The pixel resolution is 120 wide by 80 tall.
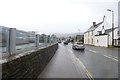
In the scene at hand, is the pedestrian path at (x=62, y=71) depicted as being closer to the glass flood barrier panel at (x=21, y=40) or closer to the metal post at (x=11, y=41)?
the glass flood barrier panel at (x=21, y=40)

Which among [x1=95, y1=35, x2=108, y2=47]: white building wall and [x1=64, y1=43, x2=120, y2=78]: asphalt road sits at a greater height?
[x1=95, y1=35, x2=108, y2=47]: white building wall

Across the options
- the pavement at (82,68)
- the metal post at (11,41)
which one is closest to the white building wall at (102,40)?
the pavement at (82,68)

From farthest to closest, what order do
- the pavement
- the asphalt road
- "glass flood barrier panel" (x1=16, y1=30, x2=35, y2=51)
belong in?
the asphalt road
the pavement
"glass flood barrier panel" (x1=16, y1=30, x2=35, y2=51)

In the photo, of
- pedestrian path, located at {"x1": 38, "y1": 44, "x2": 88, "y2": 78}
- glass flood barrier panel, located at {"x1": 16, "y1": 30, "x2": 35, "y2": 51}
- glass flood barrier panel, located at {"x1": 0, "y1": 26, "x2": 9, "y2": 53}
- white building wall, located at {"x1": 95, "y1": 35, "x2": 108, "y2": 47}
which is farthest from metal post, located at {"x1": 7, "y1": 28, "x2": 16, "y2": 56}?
white building wall, located at {"x1": 95, "y1": 35, "x2": 108, "y2": 47}

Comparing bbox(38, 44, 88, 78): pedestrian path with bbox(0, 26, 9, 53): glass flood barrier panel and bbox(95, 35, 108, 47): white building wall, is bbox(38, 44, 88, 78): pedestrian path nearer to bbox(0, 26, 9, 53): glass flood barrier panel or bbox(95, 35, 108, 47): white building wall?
bbox(0, 26, 9, 53): glass flood barrier panel

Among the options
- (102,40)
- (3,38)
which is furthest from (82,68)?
(102,40)

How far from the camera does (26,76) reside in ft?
26.7

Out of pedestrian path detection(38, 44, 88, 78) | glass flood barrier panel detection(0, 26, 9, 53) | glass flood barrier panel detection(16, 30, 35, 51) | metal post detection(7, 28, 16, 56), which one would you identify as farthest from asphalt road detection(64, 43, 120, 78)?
glass flood barrier panel detection(0, 26, 9, 53)

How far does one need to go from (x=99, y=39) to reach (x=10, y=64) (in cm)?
7381

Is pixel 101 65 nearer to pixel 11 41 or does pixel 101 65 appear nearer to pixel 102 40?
pixel 11 41

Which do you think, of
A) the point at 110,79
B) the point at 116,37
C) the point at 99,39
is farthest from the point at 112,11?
the point at 110,79

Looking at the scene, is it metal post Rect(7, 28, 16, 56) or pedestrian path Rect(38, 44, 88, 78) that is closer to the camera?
metal post Rect(7, 28, 16, 56)

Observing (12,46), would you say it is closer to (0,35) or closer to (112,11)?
(0,35)

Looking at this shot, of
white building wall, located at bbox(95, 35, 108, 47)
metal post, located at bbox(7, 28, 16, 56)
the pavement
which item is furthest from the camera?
white building wall, located at bbox(95, 35, 108, 47)
